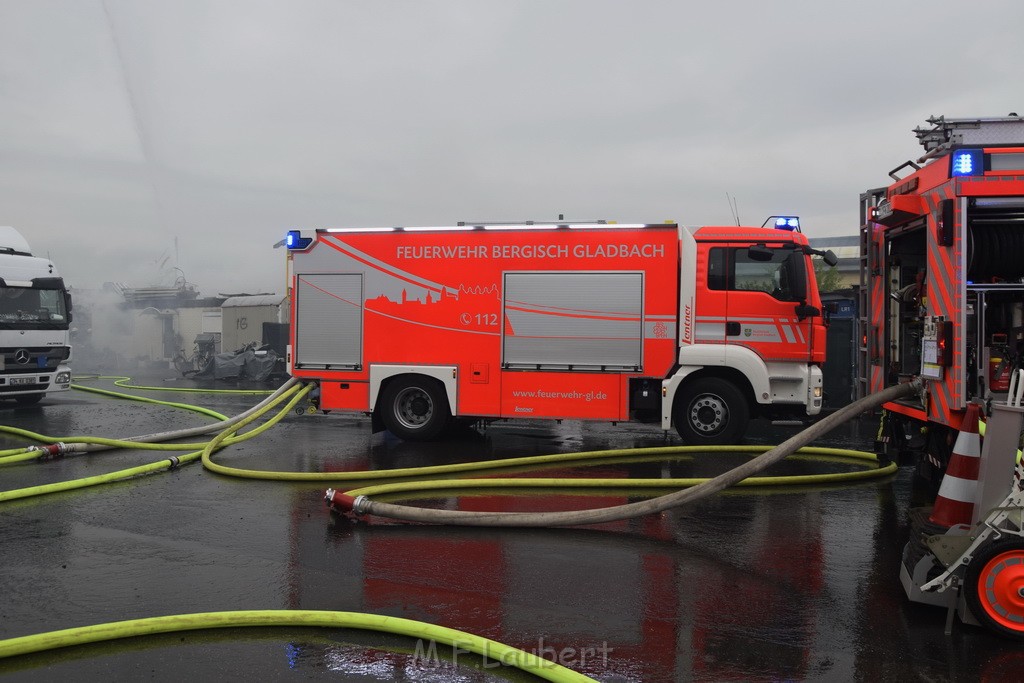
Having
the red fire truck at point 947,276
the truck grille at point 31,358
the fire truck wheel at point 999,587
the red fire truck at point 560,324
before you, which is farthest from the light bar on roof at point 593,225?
the truck grille at point 31,358

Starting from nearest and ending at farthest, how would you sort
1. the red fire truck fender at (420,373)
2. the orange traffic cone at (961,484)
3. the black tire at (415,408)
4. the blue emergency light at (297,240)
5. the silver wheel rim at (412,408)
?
the orange traffic cone at (961,484) → the red fire truck fender at (420,373) → the black tire at (415,408) → the silver wheel rim at (412,408) → the blue emergency light at (297,240)

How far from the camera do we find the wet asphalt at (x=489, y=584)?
3.86 m

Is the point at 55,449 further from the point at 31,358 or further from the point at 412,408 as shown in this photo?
the point at 31,358

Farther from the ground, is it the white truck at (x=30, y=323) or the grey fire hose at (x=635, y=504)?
the white truck at (x=30, y=323)

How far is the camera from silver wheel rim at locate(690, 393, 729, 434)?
31.6ft

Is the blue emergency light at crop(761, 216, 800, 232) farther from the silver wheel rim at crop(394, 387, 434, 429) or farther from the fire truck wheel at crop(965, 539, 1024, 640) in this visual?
the fire truck wheel at crop(965, 539, 1024, 640)

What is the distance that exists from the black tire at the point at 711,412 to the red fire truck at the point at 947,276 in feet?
6.49

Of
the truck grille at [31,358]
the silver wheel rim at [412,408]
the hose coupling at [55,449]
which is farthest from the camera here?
the truck grille at [31,358]

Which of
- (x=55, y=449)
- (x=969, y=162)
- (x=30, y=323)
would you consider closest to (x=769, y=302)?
(x=969, y=162)

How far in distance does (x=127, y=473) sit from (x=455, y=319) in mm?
4400

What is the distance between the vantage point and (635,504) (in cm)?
563

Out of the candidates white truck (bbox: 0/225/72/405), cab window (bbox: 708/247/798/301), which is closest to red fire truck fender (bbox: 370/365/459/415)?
cab window (bbox: 708/247/798/301)

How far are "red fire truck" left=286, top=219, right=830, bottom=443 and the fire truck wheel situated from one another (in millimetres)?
5405

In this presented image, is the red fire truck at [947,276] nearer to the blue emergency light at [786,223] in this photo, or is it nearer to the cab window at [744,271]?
the cab window at [744,271]
